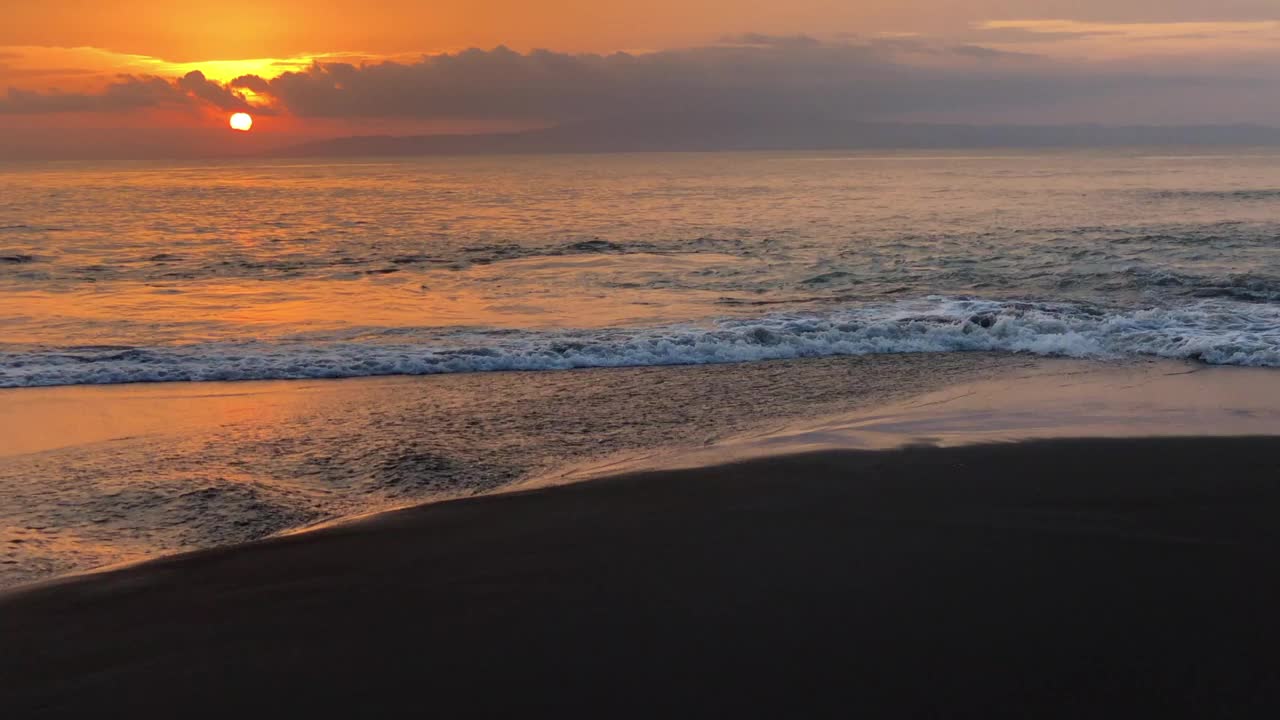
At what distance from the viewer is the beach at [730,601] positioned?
13.8ft

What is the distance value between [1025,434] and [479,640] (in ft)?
17.3

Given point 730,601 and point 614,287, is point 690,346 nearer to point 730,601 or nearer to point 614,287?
point 614,287

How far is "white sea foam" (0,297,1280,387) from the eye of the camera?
11805mm

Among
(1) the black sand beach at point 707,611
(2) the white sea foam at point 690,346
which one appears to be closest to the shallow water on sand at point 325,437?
(2) the white sea foam at point 690,346

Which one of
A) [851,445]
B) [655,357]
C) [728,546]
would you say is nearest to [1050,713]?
[728,546]

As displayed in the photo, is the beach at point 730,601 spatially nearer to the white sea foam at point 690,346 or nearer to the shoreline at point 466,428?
the shoreline at point 466,428

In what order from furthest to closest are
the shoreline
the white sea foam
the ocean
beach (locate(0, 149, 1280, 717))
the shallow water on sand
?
the ocean → the white sea foam → the shoreline → the shallow water on sand → beach (locate(0, 149, 1280, 717))

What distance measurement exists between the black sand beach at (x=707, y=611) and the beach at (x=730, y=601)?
0.05ft

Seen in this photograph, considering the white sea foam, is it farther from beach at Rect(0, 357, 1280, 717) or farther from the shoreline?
beach at Rect(0, 357, 1280, 717)

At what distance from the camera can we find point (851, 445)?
317 inches

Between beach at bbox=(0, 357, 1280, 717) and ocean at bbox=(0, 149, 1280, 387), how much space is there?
5653mm

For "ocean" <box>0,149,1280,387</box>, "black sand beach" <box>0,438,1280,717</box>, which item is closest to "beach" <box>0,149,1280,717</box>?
"black sand beach" <box>0,438,1280,717</box>

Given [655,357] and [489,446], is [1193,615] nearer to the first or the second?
[489,446]

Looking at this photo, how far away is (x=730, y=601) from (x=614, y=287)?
14.5m
